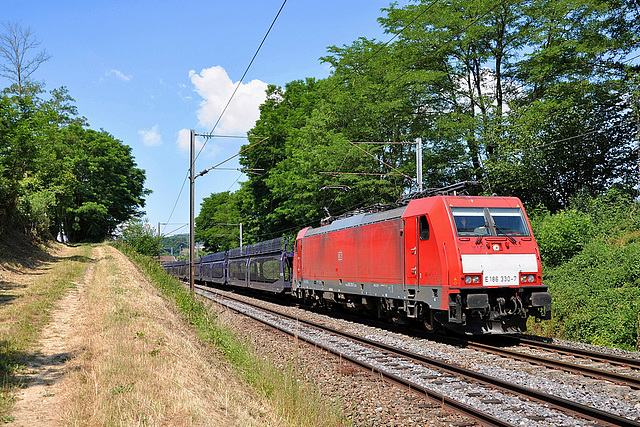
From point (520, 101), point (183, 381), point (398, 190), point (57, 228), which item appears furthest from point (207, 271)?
point (183, 381)

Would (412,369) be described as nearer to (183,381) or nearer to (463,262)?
(463,262)

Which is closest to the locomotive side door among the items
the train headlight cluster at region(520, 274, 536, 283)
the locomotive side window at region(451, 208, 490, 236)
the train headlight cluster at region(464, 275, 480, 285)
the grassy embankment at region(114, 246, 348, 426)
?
the locomotive side window at region(451, 208, 490, 236)

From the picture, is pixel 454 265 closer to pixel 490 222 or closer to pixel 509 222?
pixel 490 222

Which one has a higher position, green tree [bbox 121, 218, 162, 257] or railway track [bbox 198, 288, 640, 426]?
green tree [bbox 121, 218, 162, 257]

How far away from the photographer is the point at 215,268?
4438 centimetres

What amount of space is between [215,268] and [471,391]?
37952 millimetres

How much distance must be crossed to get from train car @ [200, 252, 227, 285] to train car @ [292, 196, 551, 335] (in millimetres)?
27982

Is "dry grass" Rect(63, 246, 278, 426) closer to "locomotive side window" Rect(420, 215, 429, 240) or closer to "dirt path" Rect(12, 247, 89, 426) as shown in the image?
"dirt path" Rect(12, 247, 89, 426)

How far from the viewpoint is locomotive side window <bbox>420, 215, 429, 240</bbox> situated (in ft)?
41.7

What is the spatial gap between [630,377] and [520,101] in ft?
61.2

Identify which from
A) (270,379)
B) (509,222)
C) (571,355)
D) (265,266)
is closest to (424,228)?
(509,222)

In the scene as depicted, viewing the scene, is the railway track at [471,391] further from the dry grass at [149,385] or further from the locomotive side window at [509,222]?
the locomotive side window at [509,222]

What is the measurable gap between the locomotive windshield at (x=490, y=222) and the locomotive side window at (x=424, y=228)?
2.60 feet

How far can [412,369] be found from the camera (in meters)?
9.73
